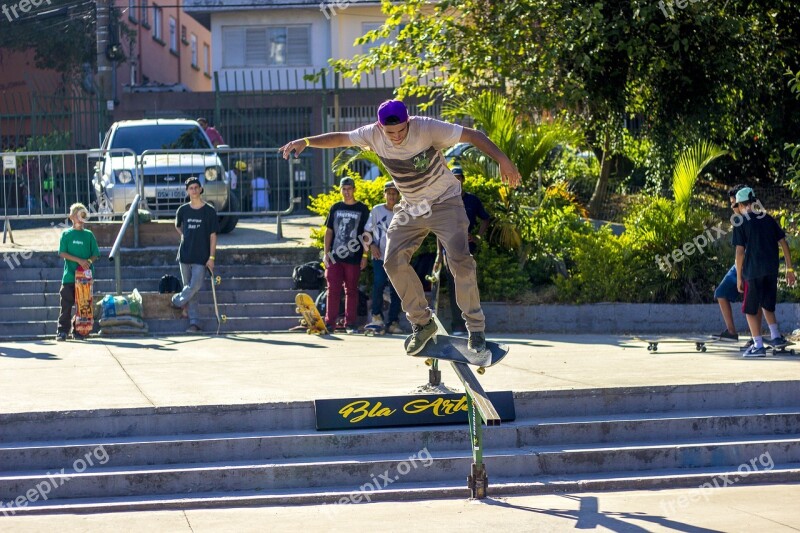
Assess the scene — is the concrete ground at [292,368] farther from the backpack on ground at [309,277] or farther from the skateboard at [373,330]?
the backpack on ground at [309,277]

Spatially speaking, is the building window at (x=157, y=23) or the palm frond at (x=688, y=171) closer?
the palm frond at (x=688, y=171)

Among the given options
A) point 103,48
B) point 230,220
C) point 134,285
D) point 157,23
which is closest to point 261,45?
point 157,23

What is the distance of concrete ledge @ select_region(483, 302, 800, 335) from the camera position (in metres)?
13.8

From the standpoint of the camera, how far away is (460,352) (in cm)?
789

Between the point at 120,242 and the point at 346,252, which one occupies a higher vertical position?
the point at 120,242

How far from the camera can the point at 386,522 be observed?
7109 millimetres

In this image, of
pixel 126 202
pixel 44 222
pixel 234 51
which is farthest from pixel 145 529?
pixel 234 51

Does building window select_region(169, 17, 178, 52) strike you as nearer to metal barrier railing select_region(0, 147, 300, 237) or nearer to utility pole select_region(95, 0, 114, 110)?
utility pole select_region(95, 0, 114, 110)

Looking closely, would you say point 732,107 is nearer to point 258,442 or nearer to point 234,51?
point 258,442

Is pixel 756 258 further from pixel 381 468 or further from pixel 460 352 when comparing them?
pixel 381 468

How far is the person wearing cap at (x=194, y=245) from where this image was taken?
44.8 ft

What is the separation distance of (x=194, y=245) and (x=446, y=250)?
6.51m

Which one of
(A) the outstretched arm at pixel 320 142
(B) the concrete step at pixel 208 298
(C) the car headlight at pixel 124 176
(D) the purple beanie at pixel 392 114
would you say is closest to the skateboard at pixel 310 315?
(B) the concrete step at pixel 208 298

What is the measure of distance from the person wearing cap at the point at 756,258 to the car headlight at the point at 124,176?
31.6ft
